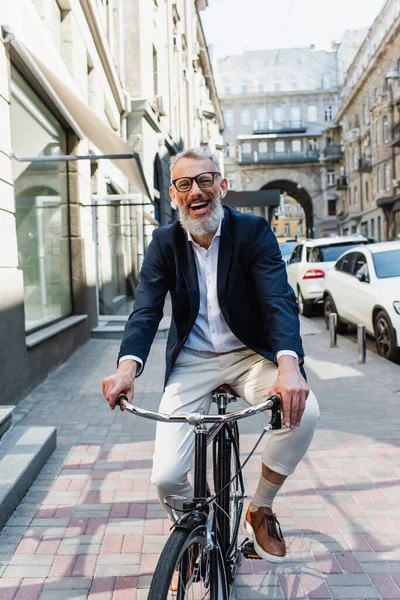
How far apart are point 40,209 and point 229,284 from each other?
267 inches

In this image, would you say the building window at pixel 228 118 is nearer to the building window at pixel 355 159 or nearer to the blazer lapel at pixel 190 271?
the building window at pixel 355 159

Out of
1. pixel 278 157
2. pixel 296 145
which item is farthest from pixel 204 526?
pixel 296 145

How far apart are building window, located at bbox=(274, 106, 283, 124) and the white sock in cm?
8626

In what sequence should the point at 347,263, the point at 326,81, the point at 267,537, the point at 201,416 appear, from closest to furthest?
the point at 201,416 → the point at 267,537 → the point at 347,263 → the point at 326,81

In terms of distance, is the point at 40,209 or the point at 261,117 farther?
the point at 261,117

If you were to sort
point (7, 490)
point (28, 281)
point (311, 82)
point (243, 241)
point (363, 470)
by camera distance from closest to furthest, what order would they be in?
1. point (243, 241)
2. point (7, 490)
3. point (363, 470)
4. point (28, 281)
5. point (311, 82)

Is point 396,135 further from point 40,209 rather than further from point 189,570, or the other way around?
point 189,570

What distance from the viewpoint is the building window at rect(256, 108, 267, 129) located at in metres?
83.9

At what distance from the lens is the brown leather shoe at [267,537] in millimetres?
2639

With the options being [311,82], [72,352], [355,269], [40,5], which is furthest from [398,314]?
[311,82]

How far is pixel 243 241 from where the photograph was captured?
261 centimetres

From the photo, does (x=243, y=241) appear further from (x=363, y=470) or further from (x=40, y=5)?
(x=40, y=5)

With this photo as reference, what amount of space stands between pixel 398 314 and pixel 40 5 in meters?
6.51

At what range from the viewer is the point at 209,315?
8.73 feet
